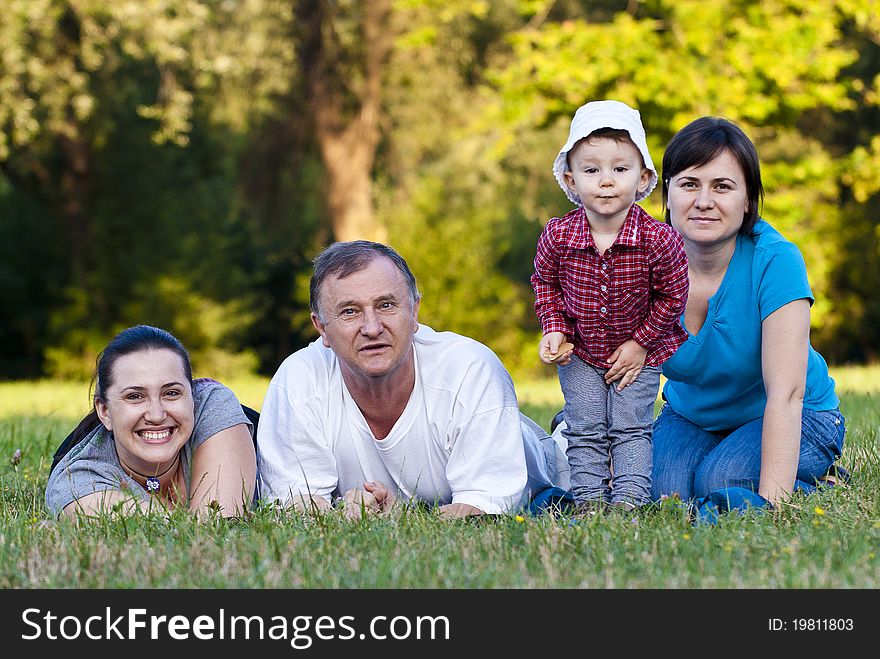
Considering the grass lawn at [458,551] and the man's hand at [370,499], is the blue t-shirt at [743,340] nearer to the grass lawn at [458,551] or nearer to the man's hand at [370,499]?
the grass lawn at [458,551]

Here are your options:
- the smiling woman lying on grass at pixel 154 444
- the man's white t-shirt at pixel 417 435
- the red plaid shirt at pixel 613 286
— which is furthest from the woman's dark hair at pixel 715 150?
the smiling woman lying on grass at pixel 154 444

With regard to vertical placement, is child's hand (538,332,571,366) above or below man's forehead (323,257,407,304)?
below

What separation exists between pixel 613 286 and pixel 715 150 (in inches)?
30.1

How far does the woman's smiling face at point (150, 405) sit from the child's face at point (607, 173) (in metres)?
1.82

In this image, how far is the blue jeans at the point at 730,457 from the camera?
4.66 metres

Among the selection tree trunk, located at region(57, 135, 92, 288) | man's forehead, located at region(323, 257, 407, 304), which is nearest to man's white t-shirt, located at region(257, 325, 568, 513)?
man's forehead, located at region(323, 257, 407, 304)

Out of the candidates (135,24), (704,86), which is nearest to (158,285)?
(135,24)

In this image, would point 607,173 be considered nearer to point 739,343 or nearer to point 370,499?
point 739,343

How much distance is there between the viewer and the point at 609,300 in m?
4.34

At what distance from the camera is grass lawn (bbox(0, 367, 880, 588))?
Answer: 10.7 ft

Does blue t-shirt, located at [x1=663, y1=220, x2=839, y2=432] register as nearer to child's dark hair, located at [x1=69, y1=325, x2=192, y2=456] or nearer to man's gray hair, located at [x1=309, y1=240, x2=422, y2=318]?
man's gray hair, located at [x1=309, y1=240, x2=422, y2=318]

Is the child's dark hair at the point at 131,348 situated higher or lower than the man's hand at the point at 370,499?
higher

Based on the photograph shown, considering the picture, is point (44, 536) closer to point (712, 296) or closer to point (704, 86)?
point (712, 296)
